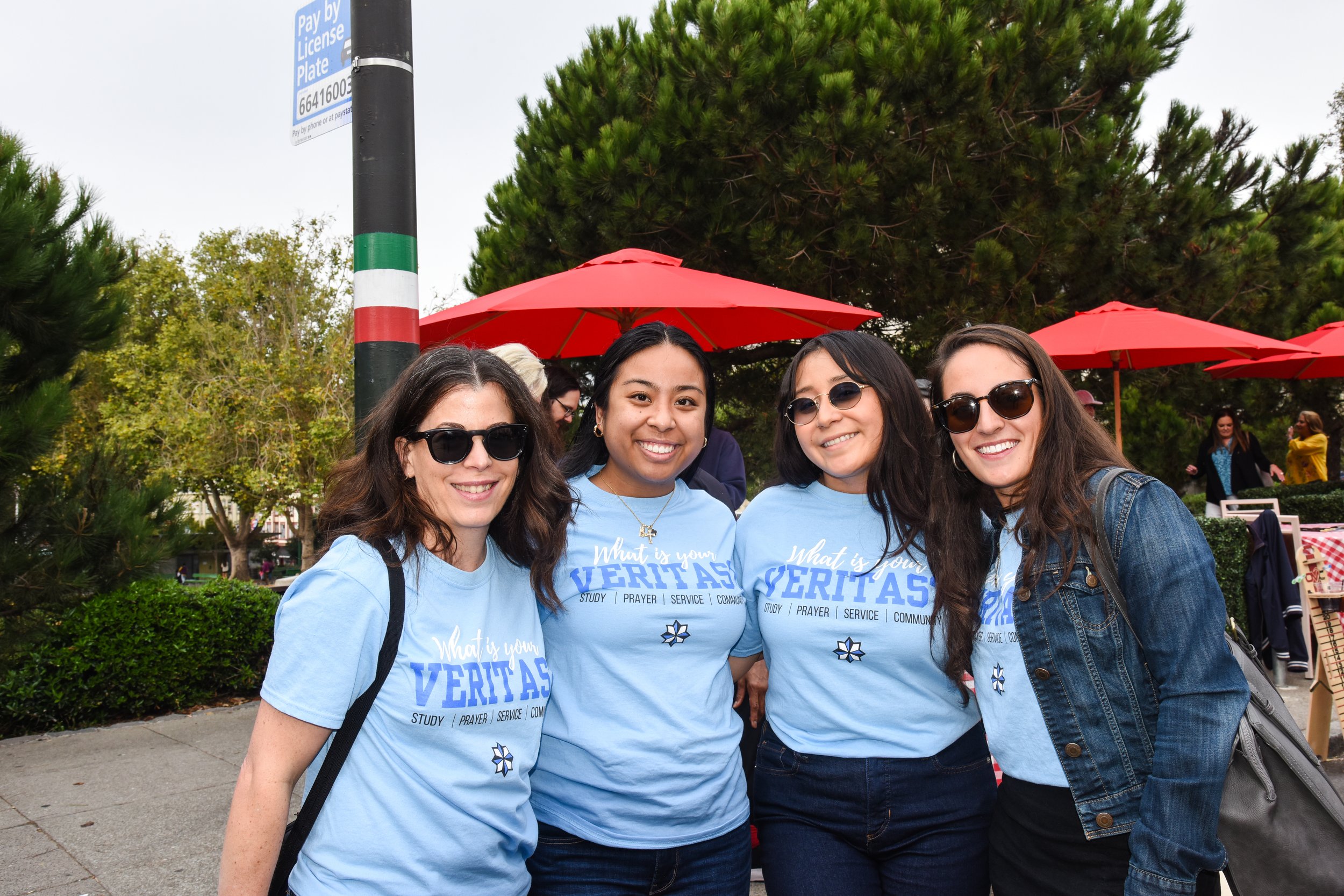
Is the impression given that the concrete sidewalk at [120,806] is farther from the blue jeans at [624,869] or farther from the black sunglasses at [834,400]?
the black sunglasses at [834,400]

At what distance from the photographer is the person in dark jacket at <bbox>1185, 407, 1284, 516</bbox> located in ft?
35.8

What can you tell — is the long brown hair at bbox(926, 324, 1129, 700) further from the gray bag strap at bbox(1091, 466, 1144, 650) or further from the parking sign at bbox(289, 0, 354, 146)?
the parking sign at bbox(289, 0, 354, 146)

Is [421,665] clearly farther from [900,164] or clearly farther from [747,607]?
[900,164]

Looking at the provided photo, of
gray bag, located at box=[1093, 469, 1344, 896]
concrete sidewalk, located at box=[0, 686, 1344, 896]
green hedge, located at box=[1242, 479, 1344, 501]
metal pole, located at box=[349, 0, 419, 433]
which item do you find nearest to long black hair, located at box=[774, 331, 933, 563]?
gray bag, located at box=[1093, 469, 1344, 896]

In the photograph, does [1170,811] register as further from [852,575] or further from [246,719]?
[246,719]

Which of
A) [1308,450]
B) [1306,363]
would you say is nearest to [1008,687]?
[1306,363]

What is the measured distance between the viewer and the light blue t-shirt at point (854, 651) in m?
2.05

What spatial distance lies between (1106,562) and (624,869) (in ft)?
3.87

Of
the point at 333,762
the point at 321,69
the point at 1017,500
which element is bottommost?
the point at 333,762

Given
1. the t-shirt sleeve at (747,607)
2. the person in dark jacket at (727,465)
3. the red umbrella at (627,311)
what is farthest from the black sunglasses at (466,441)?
the red umbrella at (627,311)

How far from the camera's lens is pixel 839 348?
2324mm

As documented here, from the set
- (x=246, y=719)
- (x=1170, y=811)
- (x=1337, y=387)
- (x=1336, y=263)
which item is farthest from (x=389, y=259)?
(x=1337, y=387)

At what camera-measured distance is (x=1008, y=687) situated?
6.20 feet

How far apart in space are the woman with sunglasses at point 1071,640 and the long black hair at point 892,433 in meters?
0.08
